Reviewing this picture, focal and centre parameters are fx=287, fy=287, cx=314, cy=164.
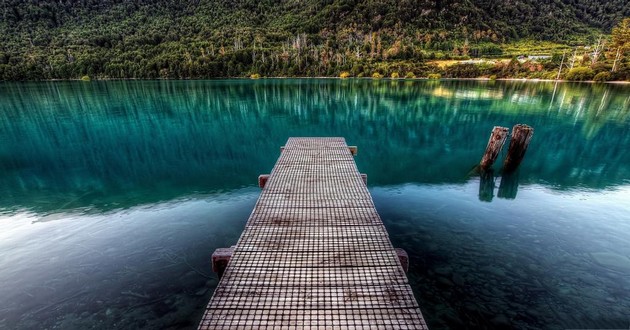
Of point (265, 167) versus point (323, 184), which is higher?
point (323, 184)

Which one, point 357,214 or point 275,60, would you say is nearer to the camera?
point 357,214

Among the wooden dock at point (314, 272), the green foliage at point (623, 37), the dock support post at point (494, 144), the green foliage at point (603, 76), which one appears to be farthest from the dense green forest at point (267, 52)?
the wooden dock at point (314, 272)

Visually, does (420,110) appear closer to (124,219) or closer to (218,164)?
(218,164)

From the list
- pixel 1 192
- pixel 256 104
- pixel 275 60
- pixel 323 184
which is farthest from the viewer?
pixel 275 60

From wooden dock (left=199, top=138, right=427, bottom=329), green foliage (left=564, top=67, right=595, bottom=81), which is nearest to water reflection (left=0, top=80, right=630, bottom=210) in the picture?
wooden dock (left=199, top=138, right=427, bottom=329)

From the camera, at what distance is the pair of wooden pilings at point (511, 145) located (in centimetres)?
1653

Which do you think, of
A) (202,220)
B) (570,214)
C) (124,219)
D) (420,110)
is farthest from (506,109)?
(124,219)

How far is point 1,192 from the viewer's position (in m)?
15.8

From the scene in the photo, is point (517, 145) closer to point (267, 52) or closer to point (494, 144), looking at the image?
point (494, 144)

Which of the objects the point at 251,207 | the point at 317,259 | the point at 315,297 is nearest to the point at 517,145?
the point at 251,207

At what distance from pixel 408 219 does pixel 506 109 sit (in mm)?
36869

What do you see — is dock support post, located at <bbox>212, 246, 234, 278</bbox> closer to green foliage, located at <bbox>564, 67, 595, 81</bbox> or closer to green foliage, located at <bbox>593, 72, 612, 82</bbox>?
green foliage, located at <bbox>593, 72, 612, 82</bbox>

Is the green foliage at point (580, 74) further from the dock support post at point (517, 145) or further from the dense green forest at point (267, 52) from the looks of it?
the dock support post at point (517, 145)

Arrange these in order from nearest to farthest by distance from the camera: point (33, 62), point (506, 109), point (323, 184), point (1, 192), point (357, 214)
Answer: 1. point (357, 214)
2. point (323, 184)
3. point (1, 192)
4. point (506, 109)
5. point (33, 62)
